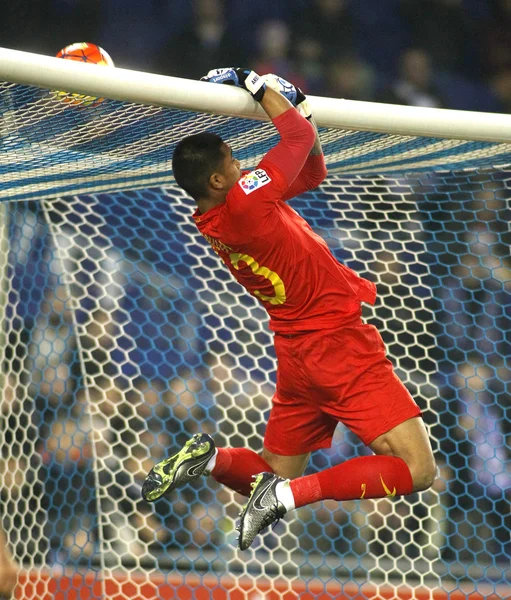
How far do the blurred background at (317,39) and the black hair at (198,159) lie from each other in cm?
466

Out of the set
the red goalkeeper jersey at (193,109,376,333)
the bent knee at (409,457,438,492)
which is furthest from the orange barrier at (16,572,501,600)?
the red goalkeeper jersey at (193,109,376,333)

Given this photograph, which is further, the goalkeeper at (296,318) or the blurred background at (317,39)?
the blurred background at (317,39)

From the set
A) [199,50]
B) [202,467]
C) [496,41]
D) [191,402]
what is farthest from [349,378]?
[496,41]

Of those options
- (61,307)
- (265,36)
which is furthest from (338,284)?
(265,36)

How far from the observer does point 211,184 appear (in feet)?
9.52

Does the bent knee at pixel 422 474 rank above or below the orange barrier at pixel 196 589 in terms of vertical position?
above

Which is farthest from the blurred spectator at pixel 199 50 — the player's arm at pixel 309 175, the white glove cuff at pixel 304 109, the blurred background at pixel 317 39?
the white glove cuff at pixel 304 109

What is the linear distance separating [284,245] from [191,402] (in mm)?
2160

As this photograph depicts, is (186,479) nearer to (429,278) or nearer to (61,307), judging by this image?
(61,307)

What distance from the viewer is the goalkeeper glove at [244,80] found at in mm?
2838

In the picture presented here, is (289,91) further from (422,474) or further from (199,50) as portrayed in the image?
(199,50)

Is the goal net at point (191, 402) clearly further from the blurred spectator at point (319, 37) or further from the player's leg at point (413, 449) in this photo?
the blurred spectator at point (319, 37)

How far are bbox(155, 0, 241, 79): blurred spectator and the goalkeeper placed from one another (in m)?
4.54

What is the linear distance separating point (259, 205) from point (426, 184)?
6.17ft
